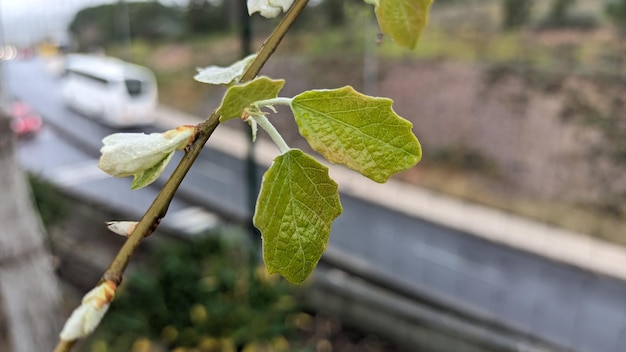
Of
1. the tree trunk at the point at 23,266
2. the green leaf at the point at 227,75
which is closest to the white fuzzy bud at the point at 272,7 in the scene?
the green leaf at the point at 227,75

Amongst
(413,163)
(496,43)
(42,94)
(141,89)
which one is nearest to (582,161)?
(496,43)

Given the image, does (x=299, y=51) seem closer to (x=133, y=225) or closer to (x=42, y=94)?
(x=42, y=94)

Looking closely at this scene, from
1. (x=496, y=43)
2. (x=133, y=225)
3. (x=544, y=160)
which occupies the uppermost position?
(x=133, y=225)

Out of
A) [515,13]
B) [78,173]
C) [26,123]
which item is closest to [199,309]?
[78,173]

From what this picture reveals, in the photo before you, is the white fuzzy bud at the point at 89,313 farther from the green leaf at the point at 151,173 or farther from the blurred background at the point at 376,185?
the blurred background at the point at 376,185

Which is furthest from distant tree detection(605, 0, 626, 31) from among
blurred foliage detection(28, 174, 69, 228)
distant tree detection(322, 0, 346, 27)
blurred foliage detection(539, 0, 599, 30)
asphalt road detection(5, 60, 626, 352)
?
blurred foliage detection(28, 174, 69, 228)
